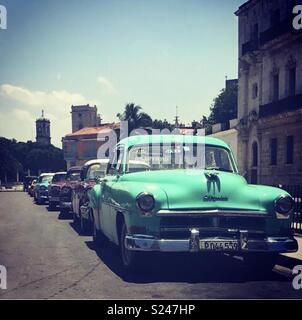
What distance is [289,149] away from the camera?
23.5 metres

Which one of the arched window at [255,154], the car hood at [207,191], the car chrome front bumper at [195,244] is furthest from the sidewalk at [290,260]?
the arched window at [255,154]

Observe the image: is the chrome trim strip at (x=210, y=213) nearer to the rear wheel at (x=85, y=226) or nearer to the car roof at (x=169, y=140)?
the car roof at (x=169, y=140)

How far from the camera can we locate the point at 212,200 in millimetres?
4812

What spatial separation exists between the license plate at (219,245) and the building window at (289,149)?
1955cm

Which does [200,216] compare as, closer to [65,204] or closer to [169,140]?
[169,140]

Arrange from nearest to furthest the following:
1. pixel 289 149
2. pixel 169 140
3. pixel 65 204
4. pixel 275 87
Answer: pixel 169 140 → pixel 65 204 → pixel 289 149 → pixel 275 87

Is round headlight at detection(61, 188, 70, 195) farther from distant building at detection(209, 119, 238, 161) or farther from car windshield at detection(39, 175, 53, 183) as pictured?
distant building at detection(209, 119, 238, 161)

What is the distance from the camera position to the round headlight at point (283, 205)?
16.2 feet

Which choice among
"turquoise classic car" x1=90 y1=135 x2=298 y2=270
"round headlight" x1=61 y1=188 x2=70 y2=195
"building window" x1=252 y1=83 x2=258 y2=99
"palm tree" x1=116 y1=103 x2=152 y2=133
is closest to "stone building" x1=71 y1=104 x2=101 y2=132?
"palm tree" x1=116 y1=103 x2=152 y2=133

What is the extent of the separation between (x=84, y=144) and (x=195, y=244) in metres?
64.4

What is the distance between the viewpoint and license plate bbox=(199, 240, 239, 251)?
4633 millimetres

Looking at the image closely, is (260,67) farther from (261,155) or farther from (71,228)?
(71,228)

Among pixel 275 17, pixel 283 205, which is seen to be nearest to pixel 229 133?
pixel 275 17
